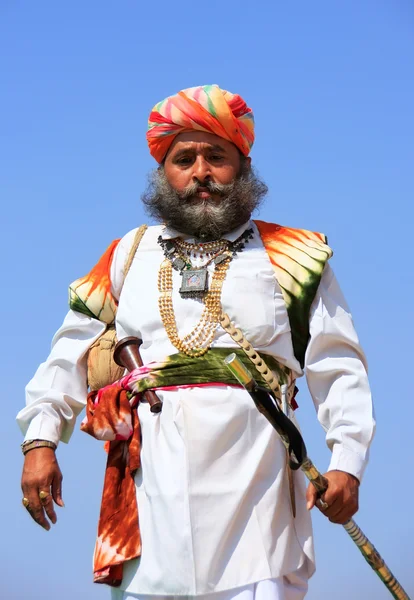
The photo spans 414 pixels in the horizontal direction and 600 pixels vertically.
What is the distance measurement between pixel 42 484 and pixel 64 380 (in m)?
0.57

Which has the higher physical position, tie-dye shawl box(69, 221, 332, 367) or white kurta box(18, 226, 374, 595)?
tie-dye shawl box(69, 221, 332, 367)

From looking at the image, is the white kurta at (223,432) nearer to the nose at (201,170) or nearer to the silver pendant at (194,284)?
the silver pendant at (194,284)

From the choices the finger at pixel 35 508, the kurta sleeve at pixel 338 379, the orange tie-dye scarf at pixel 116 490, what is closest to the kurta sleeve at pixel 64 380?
the orange tie-dye scarf at pixel 116 490

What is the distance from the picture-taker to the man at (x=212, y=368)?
5.54m

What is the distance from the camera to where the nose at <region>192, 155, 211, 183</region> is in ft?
20.6

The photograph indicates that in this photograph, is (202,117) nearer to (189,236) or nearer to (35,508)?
(189,236)

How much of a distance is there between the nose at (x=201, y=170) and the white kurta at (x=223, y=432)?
0.97ft

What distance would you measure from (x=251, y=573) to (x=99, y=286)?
164 centimetres

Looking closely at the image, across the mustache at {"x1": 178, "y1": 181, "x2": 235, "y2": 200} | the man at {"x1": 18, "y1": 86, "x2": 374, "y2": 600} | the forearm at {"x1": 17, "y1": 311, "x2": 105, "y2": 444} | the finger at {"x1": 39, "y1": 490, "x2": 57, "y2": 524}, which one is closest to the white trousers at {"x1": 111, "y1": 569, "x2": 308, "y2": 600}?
the man at {"x1": 18, "y1": 86, "x2": 374, "y2": 600}

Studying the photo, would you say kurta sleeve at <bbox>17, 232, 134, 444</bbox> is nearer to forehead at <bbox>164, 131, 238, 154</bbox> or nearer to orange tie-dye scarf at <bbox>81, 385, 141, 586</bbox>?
orange tie-dye scarf at <bbox>81, 385, 141, 586</bbox>

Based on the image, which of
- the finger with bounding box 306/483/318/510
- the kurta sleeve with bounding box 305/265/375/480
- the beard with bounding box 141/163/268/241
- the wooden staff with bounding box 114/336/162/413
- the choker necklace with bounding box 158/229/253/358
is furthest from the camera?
the beard with bounding box 141/163/268/241

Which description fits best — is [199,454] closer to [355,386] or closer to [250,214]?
[355,386]

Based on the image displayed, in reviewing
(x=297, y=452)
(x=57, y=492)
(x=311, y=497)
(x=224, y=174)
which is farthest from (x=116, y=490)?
(x=224, y=174)

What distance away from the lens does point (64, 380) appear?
6191mm
